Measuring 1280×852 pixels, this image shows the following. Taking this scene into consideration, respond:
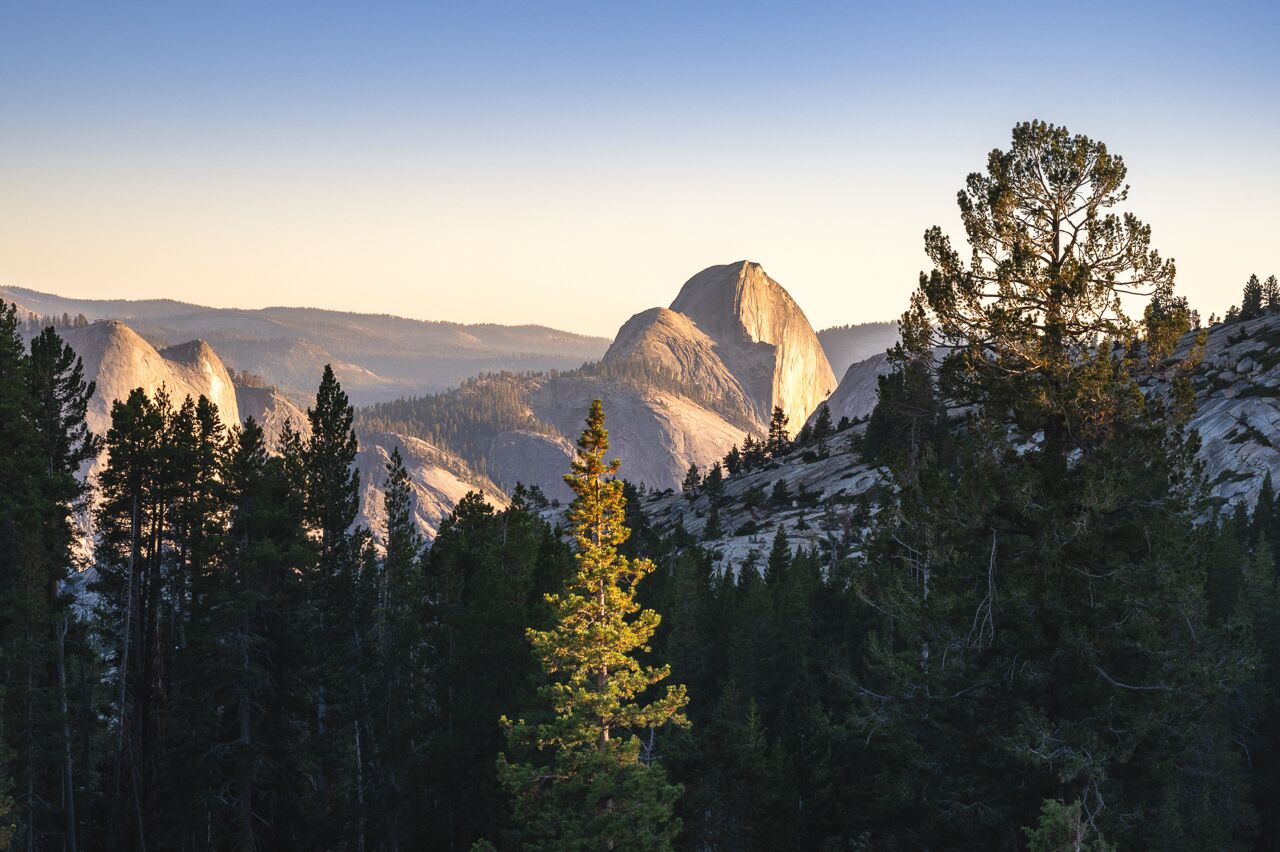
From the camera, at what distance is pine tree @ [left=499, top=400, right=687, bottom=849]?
23031 mm

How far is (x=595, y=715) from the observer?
2383 centimetres

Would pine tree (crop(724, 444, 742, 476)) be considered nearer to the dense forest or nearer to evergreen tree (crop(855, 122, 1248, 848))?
the dense forest

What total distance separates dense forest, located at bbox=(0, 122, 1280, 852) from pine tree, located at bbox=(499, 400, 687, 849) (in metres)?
0.10

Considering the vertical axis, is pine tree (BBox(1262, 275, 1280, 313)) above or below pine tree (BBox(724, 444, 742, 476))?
above

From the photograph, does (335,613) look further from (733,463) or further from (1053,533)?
(733,463)

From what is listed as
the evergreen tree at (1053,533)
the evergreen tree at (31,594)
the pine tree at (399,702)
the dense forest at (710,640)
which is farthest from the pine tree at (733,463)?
the evergreen tree at (1053,533)

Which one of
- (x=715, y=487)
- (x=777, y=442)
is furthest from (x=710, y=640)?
(x=777, y=442)

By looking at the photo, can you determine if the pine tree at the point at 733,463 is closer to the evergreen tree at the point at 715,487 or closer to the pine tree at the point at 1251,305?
the evergreen tree at the point at 715,487

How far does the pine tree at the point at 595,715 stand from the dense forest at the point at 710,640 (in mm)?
100

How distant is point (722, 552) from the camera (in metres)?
96.9

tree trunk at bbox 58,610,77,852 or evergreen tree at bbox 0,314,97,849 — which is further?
tree trunk at bbox 58,610,77,852

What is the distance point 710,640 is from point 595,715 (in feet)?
84.3

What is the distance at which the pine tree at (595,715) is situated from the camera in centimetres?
2303

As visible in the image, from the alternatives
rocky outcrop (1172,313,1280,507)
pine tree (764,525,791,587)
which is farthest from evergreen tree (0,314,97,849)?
rocky outcrop (1172,313,1280,507)
